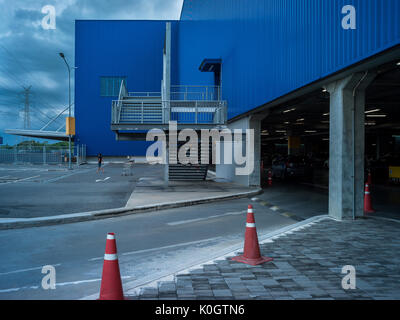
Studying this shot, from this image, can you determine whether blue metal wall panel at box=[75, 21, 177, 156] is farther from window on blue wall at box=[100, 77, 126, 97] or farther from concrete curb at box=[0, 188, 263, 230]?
concrete curb at box=[0, 188, 263, 230]

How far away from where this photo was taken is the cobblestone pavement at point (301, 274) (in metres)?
4.66

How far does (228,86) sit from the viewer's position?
23.2 metres

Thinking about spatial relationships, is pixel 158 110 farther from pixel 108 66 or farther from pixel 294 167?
pixel 108 66

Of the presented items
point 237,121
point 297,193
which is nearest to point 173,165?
point 237,121

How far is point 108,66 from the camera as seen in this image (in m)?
Answer: 52.8

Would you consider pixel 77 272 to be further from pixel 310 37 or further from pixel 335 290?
pixel 310 37

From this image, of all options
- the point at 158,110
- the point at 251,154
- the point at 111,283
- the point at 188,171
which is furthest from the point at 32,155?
the point at 111,283

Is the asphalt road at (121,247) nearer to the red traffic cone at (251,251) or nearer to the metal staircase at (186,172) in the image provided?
the red traffic cone at (251,251)

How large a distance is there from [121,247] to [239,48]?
15637 mm

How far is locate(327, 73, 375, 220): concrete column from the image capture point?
9984mm

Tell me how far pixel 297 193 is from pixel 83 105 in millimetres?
41611

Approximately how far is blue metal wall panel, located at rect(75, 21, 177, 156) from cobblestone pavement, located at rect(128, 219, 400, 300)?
46.8m

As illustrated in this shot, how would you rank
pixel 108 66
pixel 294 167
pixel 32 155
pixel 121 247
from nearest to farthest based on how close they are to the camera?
pixel 121 247
pixel 294 167
pixel 32 155
pixel 108 66

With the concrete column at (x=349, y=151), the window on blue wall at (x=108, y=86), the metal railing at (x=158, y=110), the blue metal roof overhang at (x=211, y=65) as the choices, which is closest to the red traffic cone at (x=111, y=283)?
the concrete column at (x=349, y=151)
